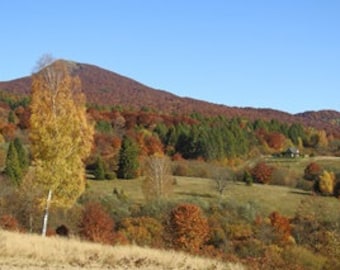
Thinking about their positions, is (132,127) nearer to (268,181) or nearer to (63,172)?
(268,181)

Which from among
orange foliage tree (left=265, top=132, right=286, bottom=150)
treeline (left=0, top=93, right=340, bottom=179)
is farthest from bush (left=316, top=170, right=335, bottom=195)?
orange foliage tree (left=265, top=132, right=286, bottom=150)

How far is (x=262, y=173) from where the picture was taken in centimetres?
10325

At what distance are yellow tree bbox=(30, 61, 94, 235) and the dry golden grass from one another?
251 inches

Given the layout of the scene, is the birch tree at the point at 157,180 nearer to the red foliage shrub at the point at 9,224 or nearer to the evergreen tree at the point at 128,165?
the evergreen tree at the point at 128,165

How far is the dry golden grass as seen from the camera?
15383 mm

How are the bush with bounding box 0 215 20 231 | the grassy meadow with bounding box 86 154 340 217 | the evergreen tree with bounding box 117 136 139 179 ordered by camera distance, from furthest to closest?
the evergreen tree with bounding box 117 136 139 179 < the grassy meadow with bounding box 86 154 340 217 < the bush with bounding box 0 215 20 231

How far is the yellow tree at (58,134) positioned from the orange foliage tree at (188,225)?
1257 inches

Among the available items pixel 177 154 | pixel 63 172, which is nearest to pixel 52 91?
pixel 63 172

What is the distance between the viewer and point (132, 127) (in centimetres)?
13388

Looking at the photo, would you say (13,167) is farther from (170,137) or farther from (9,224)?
(170,137)

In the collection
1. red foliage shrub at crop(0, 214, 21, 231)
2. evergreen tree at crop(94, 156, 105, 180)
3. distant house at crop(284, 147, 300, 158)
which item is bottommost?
red foliage shrub at crop(0, 214, 21, 231)

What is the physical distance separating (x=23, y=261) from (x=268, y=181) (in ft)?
296

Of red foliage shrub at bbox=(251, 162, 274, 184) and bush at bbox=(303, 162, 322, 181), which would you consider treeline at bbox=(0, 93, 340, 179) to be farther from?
bush at bbox=(303, 162, 322, 181)

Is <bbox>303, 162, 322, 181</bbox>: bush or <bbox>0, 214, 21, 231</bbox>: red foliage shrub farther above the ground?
<bbox>303, 162, 322, 181</bbox>: bush
